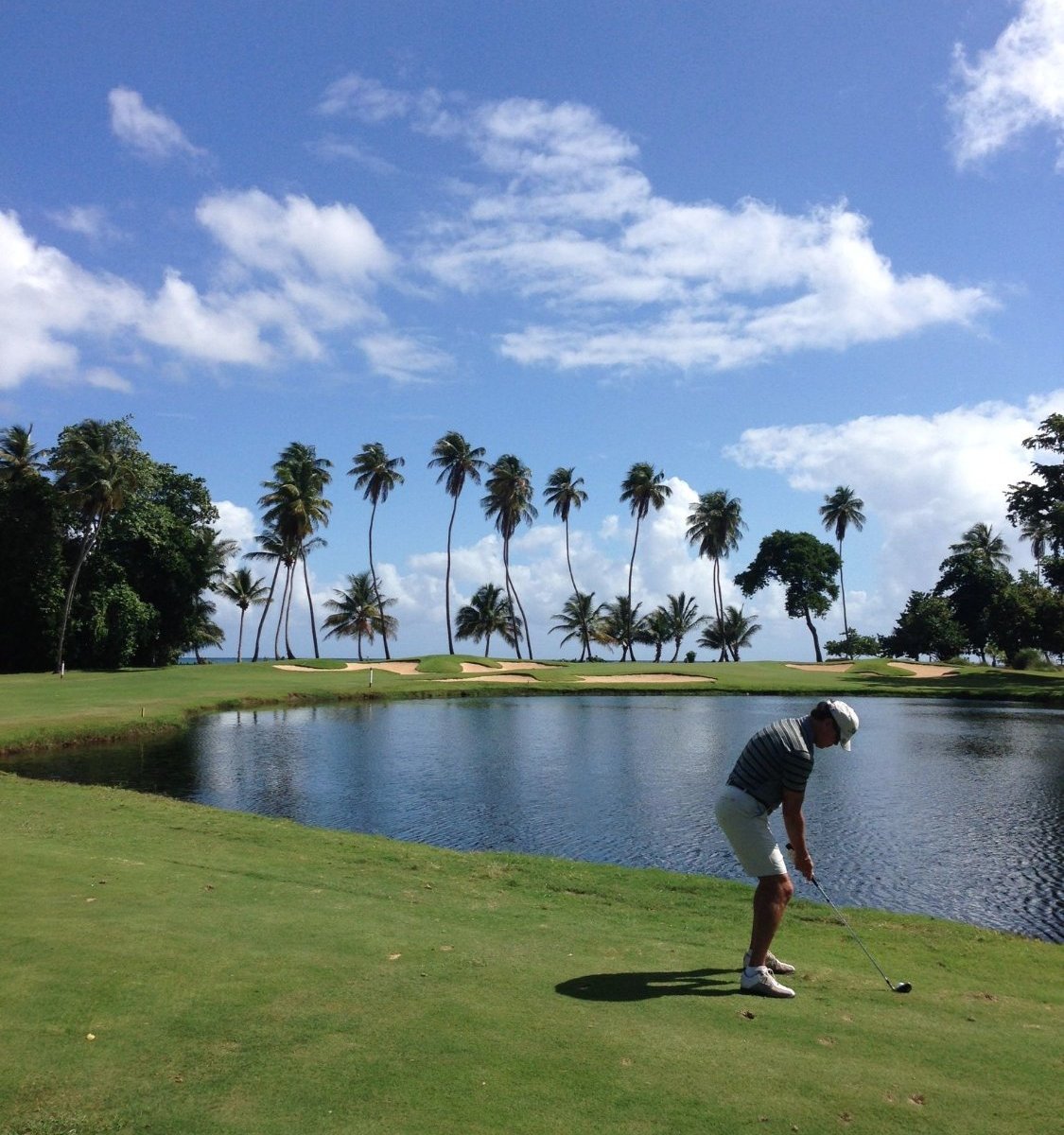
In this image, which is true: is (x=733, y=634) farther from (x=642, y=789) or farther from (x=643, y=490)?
(x=642, y=789)

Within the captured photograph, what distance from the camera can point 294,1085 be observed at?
17.4 feet

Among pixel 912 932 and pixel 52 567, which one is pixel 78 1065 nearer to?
pixel 912 932

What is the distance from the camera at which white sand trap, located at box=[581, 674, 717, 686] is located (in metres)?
66.1

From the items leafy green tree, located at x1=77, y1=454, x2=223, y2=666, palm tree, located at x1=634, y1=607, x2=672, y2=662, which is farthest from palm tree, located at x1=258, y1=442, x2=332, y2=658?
palm tree, located at x1=634, y1=607, x2=672, y2=662

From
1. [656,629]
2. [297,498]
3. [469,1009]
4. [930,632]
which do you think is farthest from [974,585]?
[469,1009]

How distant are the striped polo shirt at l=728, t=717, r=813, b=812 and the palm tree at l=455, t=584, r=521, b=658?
96.7 m

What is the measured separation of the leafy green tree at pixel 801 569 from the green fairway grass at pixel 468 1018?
331ft

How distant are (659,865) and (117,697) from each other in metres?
36.1

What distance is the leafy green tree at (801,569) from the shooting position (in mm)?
108875

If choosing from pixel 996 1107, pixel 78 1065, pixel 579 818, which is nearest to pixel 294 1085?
pixel 78 1065

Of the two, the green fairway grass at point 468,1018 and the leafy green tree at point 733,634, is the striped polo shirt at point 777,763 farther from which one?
the leafy green tree at point 733,634

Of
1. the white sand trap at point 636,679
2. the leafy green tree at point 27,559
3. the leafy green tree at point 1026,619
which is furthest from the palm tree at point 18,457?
the leafy green tree at point 1026,619

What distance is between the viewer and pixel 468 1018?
6449 mm

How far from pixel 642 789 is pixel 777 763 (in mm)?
16919
